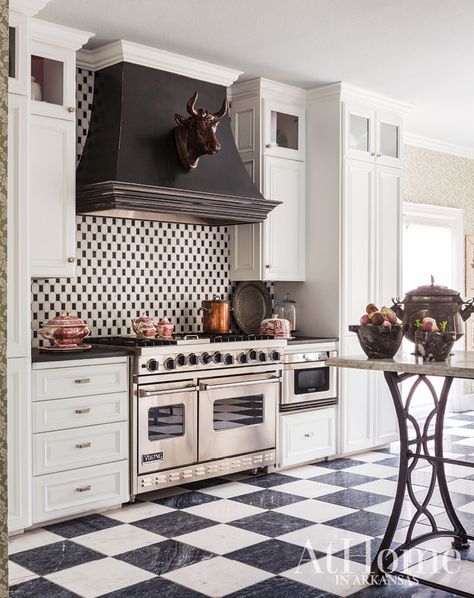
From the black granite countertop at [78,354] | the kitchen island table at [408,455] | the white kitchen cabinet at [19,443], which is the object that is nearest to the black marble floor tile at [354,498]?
the kitchen island table at [408,455]

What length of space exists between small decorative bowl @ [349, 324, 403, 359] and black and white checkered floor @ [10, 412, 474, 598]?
945 mm

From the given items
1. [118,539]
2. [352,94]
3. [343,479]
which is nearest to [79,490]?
[118,539]

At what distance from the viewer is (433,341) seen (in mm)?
3215

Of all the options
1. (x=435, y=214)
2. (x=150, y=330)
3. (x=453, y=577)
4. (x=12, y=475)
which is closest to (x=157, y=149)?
(x=150, y=330)

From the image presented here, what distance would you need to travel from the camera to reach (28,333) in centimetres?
382

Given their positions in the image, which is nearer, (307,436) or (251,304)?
(307,436)

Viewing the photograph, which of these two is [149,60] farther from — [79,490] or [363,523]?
[363,523]

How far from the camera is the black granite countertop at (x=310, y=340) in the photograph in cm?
526

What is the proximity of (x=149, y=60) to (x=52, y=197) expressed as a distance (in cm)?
112

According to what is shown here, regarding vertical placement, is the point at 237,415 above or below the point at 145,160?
below

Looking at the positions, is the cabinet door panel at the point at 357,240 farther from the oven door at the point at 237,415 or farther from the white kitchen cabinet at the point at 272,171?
the oven door at the point at 237,415

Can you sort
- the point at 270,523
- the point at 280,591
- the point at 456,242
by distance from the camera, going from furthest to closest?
the point at 456,242 < the point at 270,523 < the point at 280,591

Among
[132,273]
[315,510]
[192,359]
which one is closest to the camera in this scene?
[315,510]

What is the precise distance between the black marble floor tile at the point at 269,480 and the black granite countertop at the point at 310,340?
2.95 ft
